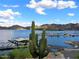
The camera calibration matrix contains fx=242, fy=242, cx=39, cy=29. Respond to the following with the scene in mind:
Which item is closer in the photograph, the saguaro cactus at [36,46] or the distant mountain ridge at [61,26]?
the saguaro cactus at [36,46]

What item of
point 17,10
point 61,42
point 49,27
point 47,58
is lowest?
point 47,58

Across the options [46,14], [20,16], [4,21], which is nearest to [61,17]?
[46,14]

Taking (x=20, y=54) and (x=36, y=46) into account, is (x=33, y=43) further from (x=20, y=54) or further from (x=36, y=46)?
(x=20, y=54)

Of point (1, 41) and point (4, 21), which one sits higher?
point (4, 21)

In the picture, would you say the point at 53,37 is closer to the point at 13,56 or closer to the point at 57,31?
the point at 57,31

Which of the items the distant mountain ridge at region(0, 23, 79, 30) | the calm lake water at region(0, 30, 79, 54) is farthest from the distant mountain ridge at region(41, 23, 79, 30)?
the calm lake water at region(0, 30, 79, 54)

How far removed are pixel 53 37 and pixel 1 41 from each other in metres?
1.22

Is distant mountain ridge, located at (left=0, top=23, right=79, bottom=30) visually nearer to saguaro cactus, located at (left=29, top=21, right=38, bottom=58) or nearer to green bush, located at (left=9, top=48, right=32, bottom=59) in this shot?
green bush, located at (left=9, top=48, right=32, bottom=59)

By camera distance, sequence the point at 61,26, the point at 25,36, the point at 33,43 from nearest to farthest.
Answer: the point at 33,43 < the point at 25,36 < the point at 61,26

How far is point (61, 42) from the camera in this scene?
223 inches

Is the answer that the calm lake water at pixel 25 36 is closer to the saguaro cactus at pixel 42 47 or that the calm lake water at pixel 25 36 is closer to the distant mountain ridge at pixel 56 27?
the distant mountain ridge at pixel 56 27

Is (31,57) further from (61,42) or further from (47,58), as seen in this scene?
(61,42)

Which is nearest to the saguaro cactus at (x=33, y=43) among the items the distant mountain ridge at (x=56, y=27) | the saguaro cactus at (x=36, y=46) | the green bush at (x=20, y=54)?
the saguaro cactus at (x=36, y=46)

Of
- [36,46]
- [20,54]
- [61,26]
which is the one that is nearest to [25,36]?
[20,54]
